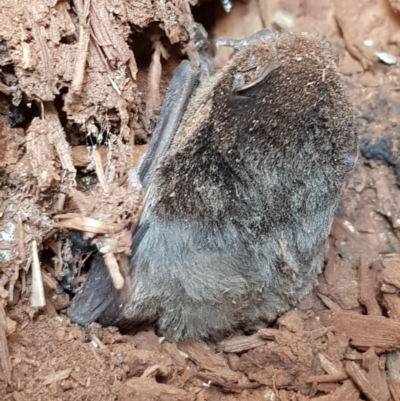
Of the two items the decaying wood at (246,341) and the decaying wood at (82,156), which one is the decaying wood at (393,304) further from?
the decaying wood at (82,156)

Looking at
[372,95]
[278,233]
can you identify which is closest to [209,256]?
[278,233]

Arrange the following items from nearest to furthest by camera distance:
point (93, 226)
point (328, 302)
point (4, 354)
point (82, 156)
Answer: point (4, 354) → point (93, 226) → point (82, 156) → point (328, 302)

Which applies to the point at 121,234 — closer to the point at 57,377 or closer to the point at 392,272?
the point at 57,377

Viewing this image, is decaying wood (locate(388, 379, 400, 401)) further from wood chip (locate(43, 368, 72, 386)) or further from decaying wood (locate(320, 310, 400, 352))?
wood chip (locate(43, 368, 72, 386))

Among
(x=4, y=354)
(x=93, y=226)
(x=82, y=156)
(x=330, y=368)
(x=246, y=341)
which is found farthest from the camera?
(x=246, y=341)

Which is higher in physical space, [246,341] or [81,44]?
[81,44]

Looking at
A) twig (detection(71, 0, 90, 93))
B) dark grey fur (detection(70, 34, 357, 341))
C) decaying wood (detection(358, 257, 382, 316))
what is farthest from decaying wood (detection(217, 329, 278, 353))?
twig (detection(71, 0, 90, 93))

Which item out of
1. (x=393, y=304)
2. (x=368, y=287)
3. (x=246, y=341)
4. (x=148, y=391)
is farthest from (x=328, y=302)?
(x=148, y=391)

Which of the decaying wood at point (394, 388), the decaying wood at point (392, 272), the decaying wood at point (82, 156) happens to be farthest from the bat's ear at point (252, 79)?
the decaying wood at point (394, 388)
